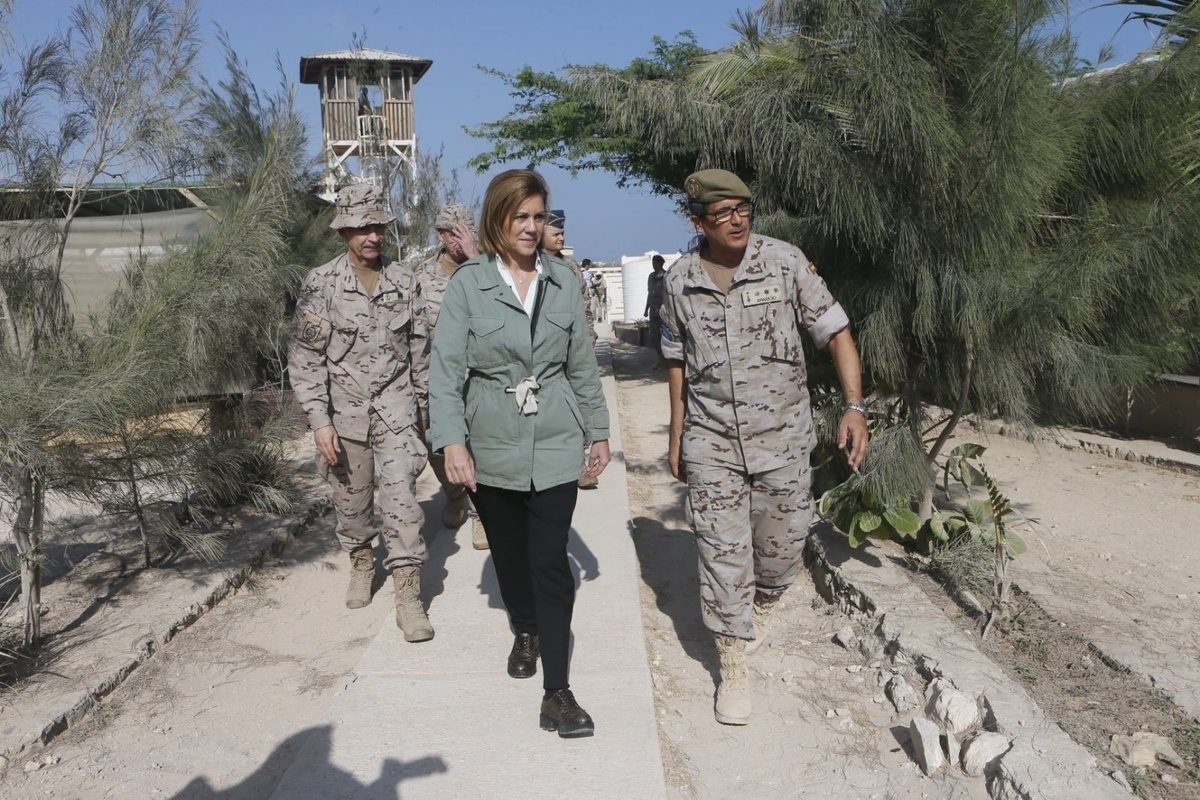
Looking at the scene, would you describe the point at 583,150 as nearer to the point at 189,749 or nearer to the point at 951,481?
the point at 951,481

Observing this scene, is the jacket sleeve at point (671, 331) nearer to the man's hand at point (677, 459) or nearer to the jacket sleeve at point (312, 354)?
the man's hand at point (677, 459)

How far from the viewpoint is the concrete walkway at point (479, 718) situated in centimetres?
294

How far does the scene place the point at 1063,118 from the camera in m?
4.62

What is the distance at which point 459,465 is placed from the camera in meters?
3.11

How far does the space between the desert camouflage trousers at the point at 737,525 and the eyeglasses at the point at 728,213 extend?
0.80m

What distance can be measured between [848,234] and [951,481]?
9.74 ft

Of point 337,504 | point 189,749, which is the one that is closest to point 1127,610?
point 337,504

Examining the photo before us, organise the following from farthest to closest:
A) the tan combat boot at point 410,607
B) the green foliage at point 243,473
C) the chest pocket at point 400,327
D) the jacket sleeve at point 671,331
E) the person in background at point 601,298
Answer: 1. the person in background at point 601,298
2. the green foliage at point 243,473
3. the chest pocket at point 400,327
4. the tan combat boot at point 410,607
5. the jacket sleeve at point 671,331

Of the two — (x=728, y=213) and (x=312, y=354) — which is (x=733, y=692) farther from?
(x=312, y=354)

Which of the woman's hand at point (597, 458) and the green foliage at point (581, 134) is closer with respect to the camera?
the woman's hand at point (597, 458)

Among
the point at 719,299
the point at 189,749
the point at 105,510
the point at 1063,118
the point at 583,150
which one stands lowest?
the point at 189,749

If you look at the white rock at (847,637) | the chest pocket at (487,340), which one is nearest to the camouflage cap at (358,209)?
the chest pocket at (487,340)

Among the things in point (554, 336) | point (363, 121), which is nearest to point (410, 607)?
point (554, 336)

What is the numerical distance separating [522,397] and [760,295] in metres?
0.83
